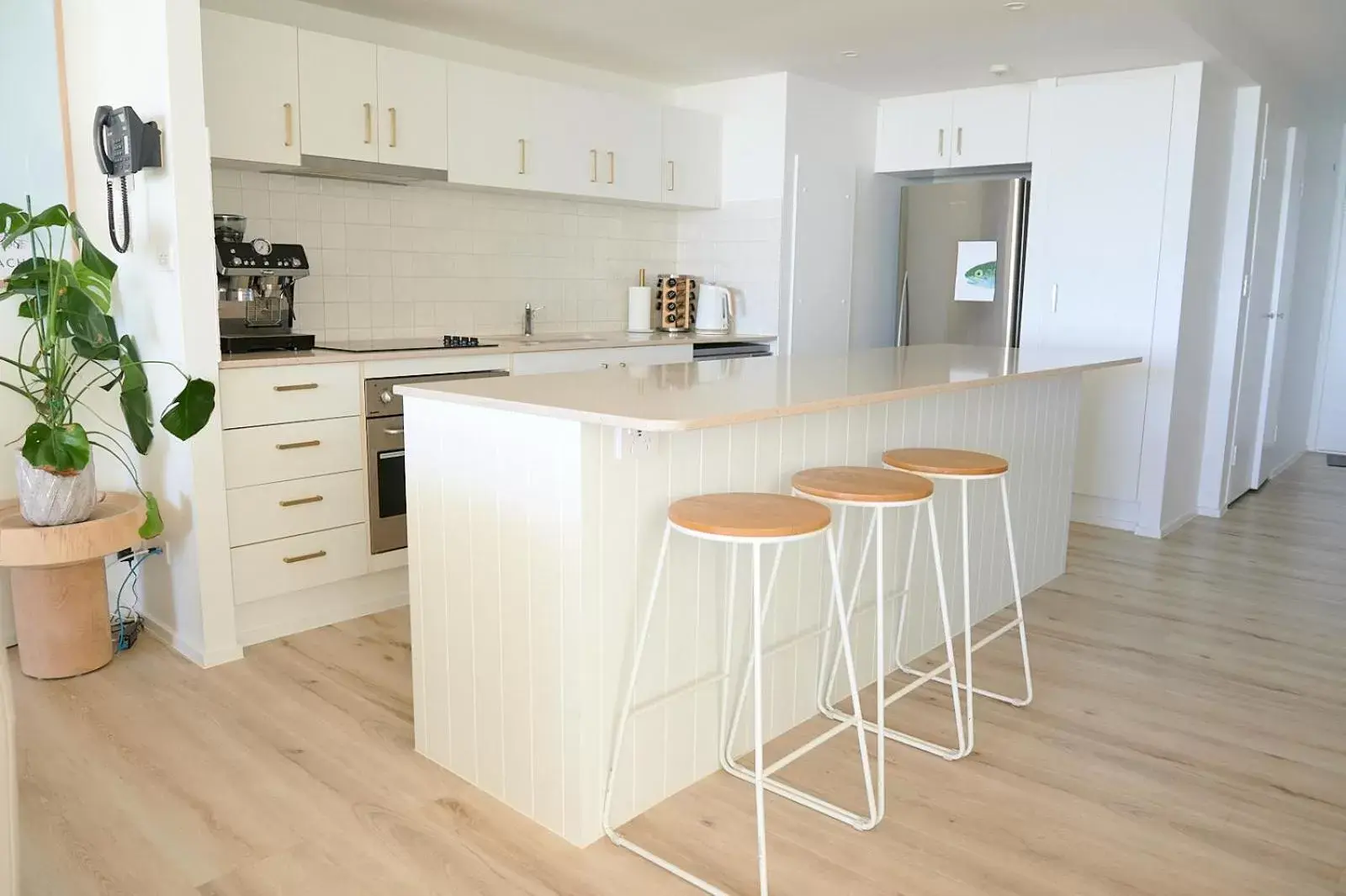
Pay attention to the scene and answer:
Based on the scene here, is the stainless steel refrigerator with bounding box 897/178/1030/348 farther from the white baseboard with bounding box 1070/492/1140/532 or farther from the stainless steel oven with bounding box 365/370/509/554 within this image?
the stainless steel oven with bounding box 365/370/509/554

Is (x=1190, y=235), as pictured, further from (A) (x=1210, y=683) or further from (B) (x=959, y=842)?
(B) (x=959, y=842)

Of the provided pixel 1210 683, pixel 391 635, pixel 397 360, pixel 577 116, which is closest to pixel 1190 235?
pixel 1210 683

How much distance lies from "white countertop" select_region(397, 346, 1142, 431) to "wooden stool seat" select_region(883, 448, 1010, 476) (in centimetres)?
19

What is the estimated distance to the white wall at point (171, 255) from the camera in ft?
8.98

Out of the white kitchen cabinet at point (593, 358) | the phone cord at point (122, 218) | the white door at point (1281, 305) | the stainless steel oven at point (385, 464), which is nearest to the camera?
the phone cord at point (122, 218)

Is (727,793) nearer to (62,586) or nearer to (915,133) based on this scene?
(62,586)

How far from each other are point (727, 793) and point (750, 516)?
738 mm

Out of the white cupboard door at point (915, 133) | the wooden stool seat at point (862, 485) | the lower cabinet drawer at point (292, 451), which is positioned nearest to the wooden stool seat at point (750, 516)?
the wooden stool seat at point (862, 485)

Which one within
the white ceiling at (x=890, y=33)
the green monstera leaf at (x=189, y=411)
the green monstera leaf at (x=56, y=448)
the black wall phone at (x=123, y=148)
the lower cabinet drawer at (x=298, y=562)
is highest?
the white ceiling at (x=890, y=33)

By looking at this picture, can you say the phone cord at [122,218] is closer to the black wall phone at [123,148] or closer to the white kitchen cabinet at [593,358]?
the black wall phone at [123,148]

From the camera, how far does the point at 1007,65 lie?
446 cm

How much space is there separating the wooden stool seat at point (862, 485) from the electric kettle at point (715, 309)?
270 cm

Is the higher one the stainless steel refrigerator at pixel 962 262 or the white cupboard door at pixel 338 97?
the white cupboard door at pixel 338 97

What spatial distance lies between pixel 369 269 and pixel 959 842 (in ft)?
10.1
